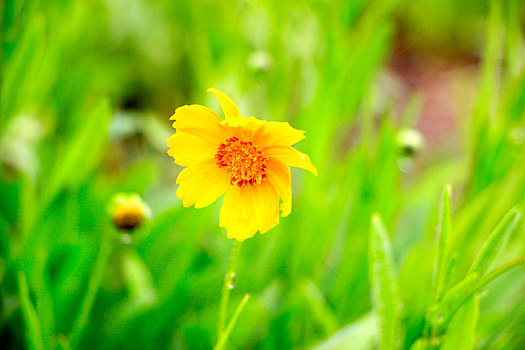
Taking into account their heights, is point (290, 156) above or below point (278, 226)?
below

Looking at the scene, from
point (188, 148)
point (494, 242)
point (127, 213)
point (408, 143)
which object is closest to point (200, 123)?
point (188, 148)

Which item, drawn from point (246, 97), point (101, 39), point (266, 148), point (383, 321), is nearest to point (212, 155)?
point (266, 148)

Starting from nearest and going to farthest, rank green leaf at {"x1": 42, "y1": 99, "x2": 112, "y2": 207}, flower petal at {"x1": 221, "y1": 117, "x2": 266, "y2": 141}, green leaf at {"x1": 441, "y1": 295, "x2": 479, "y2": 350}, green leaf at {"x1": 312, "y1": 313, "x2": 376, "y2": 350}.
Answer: flower petal at {"x1": 221, "y1": 117, "x2": 266, "y2": 141}
green leaf at {"x1": 441, "y1": 295, "x2": 479, "y2": 350}
green leaf at {"x1": 312, "y1": 313, "x2": 376, "y2": 350}
green leaf at {"x1": 42, "y1": 99, "x2": 112, "y2": 207}

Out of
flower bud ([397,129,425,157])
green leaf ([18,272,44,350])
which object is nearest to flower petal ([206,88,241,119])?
green leaf ([18,272,44,350])

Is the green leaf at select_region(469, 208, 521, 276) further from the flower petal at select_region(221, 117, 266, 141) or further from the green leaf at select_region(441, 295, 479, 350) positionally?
the flower petal at select_region(221, 117, 266, 141)

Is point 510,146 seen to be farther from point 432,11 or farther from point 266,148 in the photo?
point 432,11

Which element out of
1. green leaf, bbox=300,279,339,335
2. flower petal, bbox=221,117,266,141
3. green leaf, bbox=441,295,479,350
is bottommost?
green leaf, bbox=441,295,479,350

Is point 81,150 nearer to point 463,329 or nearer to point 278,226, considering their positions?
point 278,226
